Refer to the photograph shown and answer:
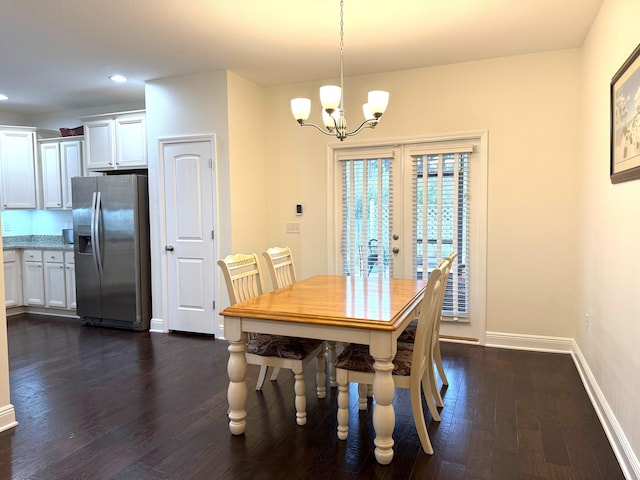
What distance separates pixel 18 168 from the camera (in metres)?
5.72

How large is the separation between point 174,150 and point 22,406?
263 cm

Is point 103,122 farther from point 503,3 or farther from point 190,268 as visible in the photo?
point 503,3

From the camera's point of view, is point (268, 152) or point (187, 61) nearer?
point (187, 61)

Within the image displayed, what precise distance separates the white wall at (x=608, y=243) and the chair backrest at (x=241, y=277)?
2.14 meters

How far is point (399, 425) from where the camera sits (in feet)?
8.63

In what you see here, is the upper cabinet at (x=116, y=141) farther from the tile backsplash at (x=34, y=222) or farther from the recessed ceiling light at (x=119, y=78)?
the tile backsplash at (x=34, y=222)

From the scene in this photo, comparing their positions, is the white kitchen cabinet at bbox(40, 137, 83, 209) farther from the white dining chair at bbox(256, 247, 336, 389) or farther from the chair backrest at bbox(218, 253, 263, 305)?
the chair backrest at bbox(218, 253, 263, 305)

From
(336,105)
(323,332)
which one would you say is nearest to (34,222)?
(336,105)

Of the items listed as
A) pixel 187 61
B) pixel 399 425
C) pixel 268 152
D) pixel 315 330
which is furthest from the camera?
pixel 268 152

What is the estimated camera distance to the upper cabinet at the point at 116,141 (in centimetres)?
484

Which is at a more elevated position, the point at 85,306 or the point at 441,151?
the point at 441,151

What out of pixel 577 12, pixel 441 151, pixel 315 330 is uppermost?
pixel 577 12

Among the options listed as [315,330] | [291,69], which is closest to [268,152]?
[291,69]

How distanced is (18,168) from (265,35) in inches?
164
